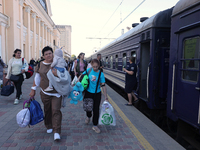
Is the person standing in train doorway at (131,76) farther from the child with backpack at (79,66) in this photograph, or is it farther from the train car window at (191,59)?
the train car window at (191,59)

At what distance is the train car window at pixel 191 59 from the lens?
323 cm

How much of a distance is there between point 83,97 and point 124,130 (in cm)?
117

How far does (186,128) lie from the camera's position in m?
3.83

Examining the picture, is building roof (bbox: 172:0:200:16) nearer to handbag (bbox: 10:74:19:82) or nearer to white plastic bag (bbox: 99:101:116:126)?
white plastic bag (bbox: 99:101:116:126)

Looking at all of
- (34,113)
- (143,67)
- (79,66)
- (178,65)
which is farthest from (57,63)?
(79,66)

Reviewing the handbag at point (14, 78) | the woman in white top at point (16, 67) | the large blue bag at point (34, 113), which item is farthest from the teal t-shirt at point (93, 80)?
the handbag at point (14, 78)

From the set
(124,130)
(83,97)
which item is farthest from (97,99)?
(124,130)

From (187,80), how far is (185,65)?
31 centimetres

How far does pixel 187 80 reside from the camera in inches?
137

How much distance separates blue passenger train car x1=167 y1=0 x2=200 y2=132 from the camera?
3.20 metres

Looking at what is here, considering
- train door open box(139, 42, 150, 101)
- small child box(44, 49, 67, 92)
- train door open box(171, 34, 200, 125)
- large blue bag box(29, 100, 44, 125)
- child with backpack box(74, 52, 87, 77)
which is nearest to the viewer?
train door open box(171, 34, 200, 125)

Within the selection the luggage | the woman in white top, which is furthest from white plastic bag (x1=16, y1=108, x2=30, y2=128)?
Result: the woman in white top

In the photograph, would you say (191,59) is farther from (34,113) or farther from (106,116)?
(34,113)

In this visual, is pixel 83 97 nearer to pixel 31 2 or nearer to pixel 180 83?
pixel 180 83
